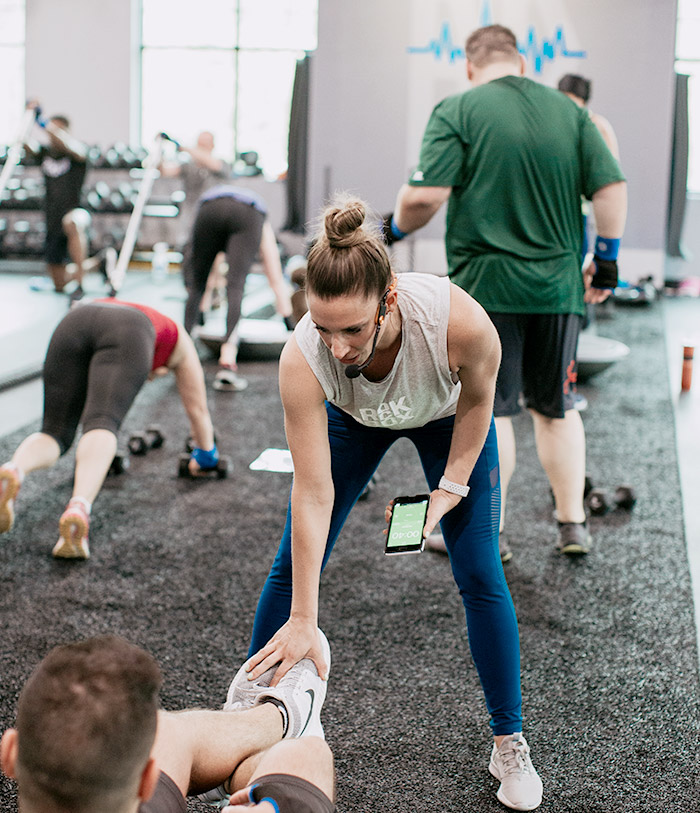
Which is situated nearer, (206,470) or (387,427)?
(387,427)

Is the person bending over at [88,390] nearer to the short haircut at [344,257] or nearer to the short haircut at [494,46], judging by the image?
the short haircut at [494,46]

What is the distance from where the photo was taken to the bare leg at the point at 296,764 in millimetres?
1193

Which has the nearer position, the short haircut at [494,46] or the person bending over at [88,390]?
the short haircut at [494,46]

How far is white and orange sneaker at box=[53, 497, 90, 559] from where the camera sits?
2.66m

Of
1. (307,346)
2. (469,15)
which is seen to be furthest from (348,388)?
(469,15)

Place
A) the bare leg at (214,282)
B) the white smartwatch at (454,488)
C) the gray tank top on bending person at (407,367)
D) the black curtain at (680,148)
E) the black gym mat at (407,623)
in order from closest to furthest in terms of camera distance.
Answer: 1. the gray tank top on bending person at (407,367)
2. the white smartwatch at (454,488)
3. the black gym mat at (407,623)
4. the bare leg at (214,282)
5. the black curtain at (680,148)

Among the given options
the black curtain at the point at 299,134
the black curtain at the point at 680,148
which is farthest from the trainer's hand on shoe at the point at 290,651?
the black curtain at the point at 680,148

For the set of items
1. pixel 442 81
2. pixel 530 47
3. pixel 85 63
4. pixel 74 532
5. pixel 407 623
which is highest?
pixel 85 63

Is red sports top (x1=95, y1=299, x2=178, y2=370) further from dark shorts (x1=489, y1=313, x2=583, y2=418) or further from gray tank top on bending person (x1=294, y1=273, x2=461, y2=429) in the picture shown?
gray tank top on bending person (x1=294, y1=273, x2=461, y2=429)

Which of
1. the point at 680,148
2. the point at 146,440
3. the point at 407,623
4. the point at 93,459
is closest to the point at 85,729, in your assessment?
the point at 407,623

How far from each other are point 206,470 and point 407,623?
139cm

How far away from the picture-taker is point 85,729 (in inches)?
34.7

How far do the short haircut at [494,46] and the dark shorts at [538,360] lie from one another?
0.74m

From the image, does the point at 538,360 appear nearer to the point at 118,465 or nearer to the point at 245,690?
the point at 245,690
